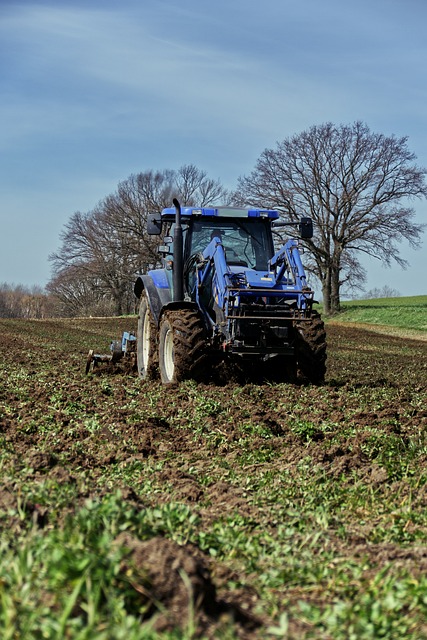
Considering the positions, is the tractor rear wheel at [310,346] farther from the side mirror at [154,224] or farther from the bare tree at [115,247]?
the bare tree at [115,247]

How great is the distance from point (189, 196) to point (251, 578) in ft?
179

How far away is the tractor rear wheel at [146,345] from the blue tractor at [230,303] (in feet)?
0.09

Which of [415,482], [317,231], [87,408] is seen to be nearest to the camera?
[415,482]

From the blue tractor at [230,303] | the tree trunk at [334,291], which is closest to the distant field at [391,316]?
the tree trunk at [334,291]

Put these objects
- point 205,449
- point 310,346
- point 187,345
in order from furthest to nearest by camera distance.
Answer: point 310,346, point 187,345, point 205,449

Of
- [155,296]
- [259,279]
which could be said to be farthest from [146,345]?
[259,279]

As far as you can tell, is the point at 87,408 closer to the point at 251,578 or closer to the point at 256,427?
the point at 256,427

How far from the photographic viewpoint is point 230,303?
10.3 m

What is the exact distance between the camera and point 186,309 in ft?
35.7

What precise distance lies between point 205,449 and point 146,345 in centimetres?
615

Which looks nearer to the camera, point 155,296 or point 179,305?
point 179,305

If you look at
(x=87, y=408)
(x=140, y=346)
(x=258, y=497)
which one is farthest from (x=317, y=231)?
(x=258, y=497)

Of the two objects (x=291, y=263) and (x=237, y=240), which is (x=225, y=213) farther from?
(x=291, y=263)

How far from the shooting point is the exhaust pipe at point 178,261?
1092 cm
